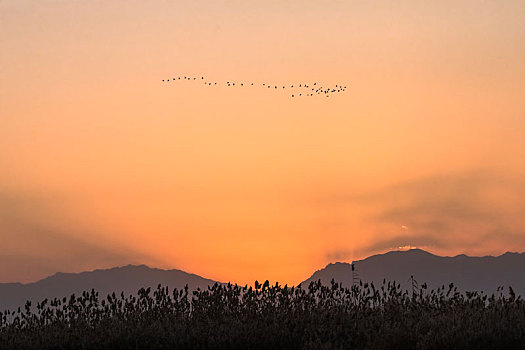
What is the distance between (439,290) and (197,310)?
14.4 ft

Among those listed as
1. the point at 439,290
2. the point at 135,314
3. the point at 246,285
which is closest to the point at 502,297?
the point at 439,290

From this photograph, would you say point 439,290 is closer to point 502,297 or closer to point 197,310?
point 502,297

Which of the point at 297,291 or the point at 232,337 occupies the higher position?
the point at 297,291

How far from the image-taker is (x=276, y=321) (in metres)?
11.7

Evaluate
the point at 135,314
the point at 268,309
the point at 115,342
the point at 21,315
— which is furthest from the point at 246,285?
the point at 21,315

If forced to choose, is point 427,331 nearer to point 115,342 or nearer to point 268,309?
point 268,309

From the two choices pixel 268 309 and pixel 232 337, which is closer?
pixel 232 337

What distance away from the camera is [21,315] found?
1316 centimetres

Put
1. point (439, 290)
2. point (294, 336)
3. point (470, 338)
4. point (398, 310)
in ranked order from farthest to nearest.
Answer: point (439, 290), point (398, 310), point (294, 336), point (470, 338)

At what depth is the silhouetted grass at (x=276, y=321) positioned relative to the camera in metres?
10.5

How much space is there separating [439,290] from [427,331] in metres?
2.67

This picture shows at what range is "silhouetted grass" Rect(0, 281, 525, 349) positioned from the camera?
10.5m

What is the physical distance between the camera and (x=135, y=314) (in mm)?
12781

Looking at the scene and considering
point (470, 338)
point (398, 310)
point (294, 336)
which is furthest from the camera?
point (398, 310)
